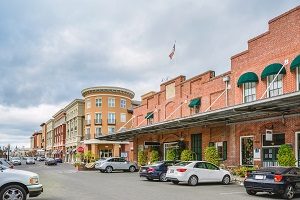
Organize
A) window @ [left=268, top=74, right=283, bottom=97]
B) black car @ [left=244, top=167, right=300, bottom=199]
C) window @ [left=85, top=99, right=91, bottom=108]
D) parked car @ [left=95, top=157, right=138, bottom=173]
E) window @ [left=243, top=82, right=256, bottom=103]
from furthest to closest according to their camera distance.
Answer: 1. window @ [left=85, top=99, right=91, bottom=108]
2. parked car @ [left=95, top=157, right=138, bottom=173]
3. window @ [left=243, top=82, right=256, bottom=103]
4. window @ [left=268, top=74, right=283, bottom=97]
5. black car @ [left=244, top=167, right=300, bottom=199]

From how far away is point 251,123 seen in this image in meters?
27.6

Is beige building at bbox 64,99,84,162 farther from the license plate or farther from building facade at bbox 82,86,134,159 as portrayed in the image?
the license plate

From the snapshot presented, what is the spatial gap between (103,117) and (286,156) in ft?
197

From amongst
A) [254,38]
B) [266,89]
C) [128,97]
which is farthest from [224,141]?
[128,97]

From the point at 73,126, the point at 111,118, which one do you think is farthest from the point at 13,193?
the point at 73,126

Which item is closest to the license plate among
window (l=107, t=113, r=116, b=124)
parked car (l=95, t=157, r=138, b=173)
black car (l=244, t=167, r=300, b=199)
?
black car (l=244, t=167, r=300, b=199)

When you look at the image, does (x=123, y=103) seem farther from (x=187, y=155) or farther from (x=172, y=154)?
(x=187, y=155)

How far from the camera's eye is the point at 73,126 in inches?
3693

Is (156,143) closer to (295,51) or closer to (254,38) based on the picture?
(254,38)

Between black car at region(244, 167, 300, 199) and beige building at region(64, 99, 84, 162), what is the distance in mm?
73802

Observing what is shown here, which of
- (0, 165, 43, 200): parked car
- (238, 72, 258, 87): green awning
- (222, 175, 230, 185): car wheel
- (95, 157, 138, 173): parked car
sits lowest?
(95, 157, 138, 173): parked car

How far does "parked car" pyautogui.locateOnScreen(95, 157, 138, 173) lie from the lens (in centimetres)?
3862

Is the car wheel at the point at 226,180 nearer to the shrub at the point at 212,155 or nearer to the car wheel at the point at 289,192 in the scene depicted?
the shrub at the point at 212,155

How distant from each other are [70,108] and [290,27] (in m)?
78.0
